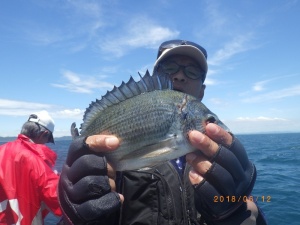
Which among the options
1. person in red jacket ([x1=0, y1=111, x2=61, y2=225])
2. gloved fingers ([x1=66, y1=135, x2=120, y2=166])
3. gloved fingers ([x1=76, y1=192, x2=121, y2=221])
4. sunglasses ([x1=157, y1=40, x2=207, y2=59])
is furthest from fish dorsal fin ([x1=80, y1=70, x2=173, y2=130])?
person in red jacket ([x1=0, y1=111, x2=61, y2=225])

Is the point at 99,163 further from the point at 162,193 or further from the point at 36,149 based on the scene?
the point at 36,149

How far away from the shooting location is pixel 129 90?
10.4 ft

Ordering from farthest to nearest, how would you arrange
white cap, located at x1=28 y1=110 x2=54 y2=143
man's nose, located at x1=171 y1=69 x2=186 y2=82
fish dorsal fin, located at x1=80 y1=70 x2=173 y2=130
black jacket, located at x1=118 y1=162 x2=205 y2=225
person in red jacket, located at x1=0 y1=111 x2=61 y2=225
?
white cap, located at x1=28 y1=110 x2=54 y2=143, person in red jacket, located at x1=0 y1=111 x2=61 y2=225, man's nose, located at x1=171 y1=69 x2=186 y2=82, black jacket, located at x1=118 y1=162 x2=205 y2=225, fish dorsal fin, located at x1=80 y1=70 x2=173 y2=130

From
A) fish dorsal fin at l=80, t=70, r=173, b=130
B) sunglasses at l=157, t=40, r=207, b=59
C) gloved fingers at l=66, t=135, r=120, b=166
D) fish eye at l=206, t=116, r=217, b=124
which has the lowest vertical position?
gloved fingers at l=66, t=135, r=120, b=166

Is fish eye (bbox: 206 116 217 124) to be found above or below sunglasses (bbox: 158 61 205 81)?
below

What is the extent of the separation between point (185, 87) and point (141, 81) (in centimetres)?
152

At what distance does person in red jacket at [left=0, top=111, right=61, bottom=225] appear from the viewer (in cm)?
559

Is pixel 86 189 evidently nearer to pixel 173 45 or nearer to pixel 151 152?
pixel 151 152

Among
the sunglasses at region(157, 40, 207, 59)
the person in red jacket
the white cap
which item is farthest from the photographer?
the white cap

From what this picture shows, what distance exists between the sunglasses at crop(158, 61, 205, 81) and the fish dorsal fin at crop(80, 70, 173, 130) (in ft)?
4.29

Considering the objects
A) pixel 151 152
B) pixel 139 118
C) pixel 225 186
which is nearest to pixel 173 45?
pixel 139 118

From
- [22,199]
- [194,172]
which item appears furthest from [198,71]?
[22,199]

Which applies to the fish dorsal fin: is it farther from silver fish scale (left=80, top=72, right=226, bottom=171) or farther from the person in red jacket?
the person in red jacket

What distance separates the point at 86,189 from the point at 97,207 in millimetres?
220
